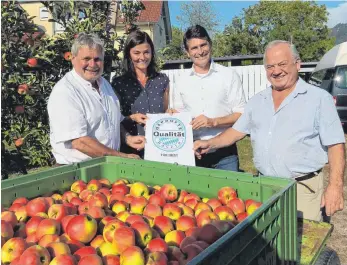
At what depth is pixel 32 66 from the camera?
466cm

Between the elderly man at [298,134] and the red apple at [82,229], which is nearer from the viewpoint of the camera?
the red apple at [82,229]

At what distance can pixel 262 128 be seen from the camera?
2.79 meters

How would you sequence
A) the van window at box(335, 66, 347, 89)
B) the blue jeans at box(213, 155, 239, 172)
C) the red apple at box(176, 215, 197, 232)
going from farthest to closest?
the van window at box(335, 66, 347, 89) → the blue jeans at box(213, 155, 239, 172) → the red apple at box(176, 215, 197, 232)

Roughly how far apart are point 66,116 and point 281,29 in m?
42.5

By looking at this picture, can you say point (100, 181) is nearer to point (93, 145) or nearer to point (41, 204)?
point (93, 145)

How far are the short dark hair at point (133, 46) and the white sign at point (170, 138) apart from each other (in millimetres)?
544

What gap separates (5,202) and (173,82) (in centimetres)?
189

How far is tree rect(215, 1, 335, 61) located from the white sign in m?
33.1

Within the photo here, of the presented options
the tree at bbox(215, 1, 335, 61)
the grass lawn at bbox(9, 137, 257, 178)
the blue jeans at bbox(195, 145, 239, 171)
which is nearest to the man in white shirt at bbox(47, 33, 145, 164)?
the blue jeans at bbox(195, 145, 239, 171)

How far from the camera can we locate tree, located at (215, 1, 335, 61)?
36.6 m

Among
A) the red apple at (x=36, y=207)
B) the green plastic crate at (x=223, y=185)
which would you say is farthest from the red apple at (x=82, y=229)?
the green plastic crate at (x=223, y=185)

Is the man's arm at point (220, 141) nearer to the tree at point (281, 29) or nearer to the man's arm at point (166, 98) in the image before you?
the man's arm at point (166, 98)

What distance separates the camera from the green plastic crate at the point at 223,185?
54.9 inches

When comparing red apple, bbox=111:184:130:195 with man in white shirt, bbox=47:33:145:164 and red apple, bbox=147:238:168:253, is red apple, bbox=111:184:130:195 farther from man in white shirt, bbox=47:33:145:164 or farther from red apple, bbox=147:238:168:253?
red apple, bbox=147:238:168:253
